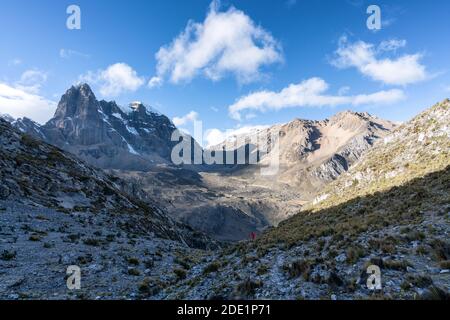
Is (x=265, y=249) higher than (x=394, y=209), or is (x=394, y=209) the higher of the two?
(x=394, y=209)

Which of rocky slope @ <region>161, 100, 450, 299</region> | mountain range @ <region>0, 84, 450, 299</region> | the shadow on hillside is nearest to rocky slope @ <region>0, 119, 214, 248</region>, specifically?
mountain range @ <region>0, 84, 450, 299</region>

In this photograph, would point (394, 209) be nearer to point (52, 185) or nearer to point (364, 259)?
point (364, 259)

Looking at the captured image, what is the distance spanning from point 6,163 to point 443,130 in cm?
6766

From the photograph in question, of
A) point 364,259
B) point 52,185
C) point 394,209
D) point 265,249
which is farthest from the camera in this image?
point 52,185

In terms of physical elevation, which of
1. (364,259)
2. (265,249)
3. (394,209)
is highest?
(394,209)

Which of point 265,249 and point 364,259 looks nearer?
point 364,259

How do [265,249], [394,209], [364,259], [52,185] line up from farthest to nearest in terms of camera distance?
[52,185] → [394,209] → [265,249] → [364,259]

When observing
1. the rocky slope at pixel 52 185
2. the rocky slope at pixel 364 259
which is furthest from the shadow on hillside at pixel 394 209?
the rocky slope at pixel 52 185

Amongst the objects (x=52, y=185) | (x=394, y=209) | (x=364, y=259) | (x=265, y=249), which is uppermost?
(x=52, y=185)

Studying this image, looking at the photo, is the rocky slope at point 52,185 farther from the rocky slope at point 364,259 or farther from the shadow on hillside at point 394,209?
the shadow on hillside at point 394,209

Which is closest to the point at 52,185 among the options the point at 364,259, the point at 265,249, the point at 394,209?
the point at 265,249

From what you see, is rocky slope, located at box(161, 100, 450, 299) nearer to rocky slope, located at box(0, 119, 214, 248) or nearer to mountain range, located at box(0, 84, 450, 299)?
mountain range, located at box(0, 84, 450, 299)
